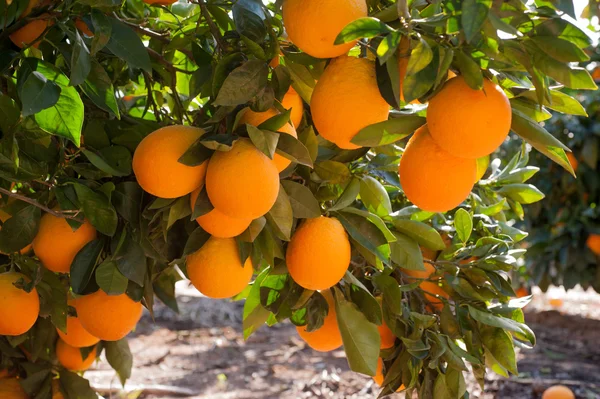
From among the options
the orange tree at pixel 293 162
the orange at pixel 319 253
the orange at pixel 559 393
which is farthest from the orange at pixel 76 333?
the orange at pixel 559 393

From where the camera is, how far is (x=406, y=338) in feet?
4.02

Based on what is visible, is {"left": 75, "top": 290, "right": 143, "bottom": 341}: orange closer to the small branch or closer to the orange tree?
the orange tree

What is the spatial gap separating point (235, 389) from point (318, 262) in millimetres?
2712

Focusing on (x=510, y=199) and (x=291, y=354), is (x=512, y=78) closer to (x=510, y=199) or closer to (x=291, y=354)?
(x=510, y=199)

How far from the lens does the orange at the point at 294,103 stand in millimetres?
1021

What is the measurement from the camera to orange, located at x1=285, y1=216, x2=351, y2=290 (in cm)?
104

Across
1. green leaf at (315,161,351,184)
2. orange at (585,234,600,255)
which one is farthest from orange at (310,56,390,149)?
orange at (585,234,600,255)

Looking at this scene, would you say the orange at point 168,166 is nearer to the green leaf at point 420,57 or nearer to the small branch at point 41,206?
the small branch at point 41,206

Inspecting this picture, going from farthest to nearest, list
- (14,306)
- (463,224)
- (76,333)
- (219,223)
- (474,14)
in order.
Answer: (76,333), (463,224), (14,306), (219,223), (474,14)

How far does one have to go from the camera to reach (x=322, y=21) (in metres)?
0.84

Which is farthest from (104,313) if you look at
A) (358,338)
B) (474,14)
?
(474,14)

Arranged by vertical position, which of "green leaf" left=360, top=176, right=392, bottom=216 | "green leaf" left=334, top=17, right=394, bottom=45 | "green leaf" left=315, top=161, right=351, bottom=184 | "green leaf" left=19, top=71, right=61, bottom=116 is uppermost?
"green leaf" left=334, top=17, right=394, bottom=45

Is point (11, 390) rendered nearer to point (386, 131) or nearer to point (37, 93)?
point (37, 93)

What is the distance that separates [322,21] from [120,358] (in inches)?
46.3
